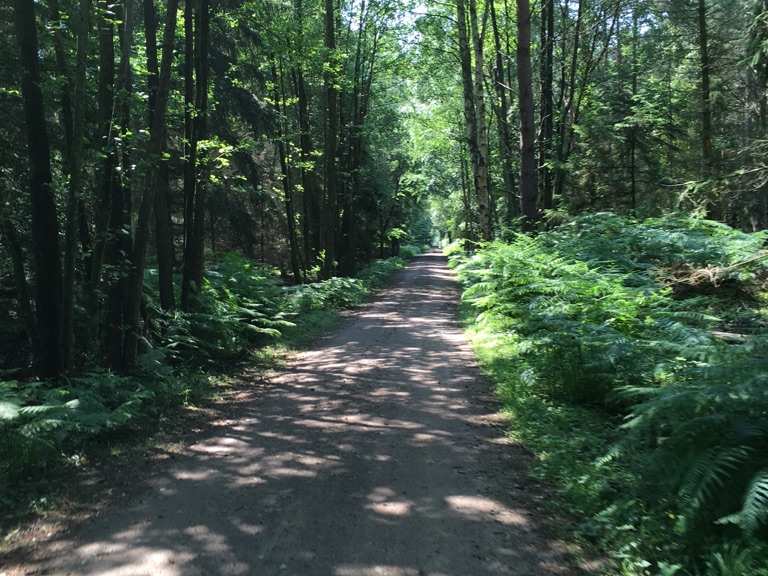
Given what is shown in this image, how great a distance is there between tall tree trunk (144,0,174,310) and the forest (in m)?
0.05

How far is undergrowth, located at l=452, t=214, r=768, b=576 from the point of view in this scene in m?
3.23

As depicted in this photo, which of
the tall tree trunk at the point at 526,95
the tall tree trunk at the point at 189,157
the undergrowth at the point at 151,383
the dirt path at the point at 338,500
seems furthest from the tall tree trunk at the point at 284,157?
the dirt path at the point at 338,500

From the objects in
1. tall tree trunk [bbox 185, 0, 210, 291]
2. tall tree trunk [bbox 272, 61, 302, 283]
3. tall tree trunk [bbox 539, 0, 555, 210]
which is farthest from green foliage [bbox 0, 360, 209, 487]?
tall tree trunk [bbox 539, 0, 555, 210]

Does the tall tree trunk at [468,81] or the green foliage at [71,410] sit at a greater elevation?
the tall tree trunk at [468,81]

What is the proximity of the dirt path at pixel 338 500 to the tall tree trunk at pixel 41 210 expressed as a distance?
2.39 meters

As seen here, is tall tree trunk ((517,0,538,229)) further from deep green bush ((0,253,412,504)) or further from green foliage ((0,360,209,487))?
green foliage ((0,360,209,487))

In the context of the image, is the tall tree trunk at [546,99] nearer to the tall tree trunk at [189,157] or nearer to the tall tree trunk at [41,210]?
the tall tree trunk at [189,157]

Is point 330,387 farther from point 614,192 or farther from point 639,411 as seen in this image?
point 614,192

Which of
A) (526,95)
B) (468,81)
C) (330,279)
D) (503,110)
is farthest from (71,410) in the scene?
(503,110)

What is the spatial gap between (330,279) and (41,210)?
13161mm

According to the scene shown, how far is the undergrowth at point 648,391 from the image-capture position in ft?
10.6

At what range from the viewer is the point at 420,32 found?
77.7ft

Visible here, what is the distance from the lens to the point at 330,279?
19.7 m

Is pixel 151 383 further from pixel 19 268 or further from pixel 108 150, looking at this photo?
pixel 108 150
